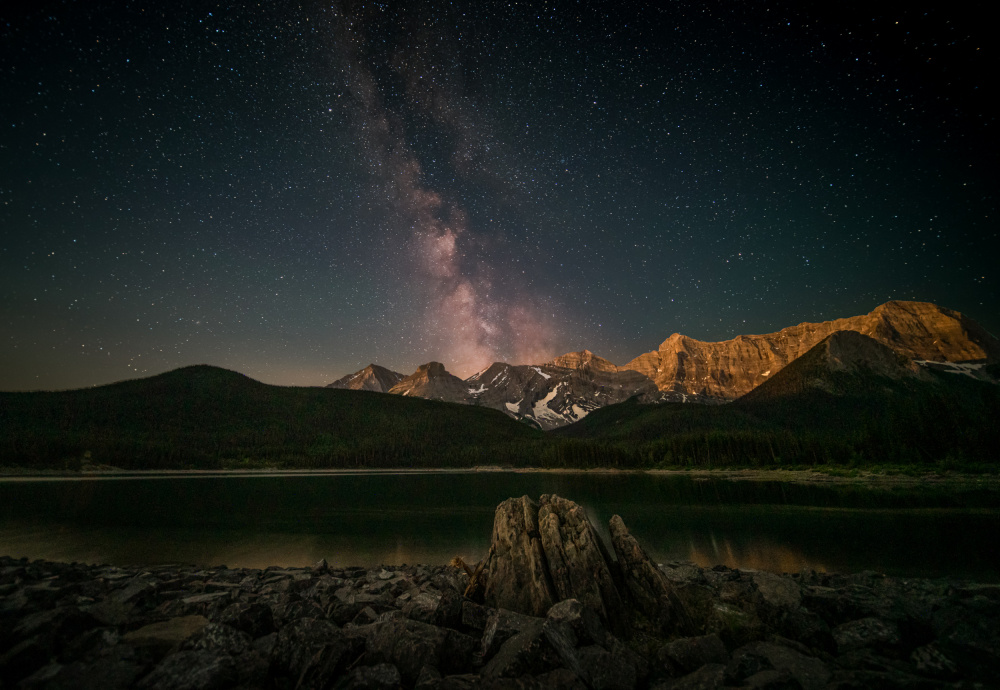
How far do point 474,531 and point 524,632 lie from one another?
3009 centimetres

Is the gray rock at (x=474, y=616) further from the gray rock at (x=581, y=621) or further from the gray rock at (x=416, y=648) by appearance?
the gray rock at (x=581, y=621)

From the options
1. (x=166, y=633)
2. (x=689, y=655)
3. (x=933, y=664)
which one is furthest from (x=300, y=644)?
(x=933, y=664)

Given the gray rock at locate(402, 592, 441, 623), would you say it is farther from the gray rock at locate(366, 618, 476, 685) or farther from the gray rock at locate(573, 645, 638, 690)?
the gray rock at locate(573, 645, 638, 690)

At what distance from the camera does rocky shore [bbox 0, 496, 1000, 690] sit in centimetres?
702

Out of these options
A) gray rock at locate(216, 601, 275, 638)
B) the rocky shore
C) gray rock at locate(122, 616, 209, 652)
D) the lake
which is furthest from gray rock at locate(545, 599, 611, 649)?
the lake

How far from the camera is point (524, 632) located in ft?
26.4

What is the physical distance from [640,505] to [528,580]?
49.2 metres

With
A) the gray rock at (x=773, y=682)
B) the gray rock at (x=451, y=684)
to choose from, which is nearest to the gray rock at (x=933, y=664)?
the gray rock at (x=773, y=682)

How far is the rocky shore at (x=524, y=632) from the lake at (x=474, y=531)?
10.9 meters

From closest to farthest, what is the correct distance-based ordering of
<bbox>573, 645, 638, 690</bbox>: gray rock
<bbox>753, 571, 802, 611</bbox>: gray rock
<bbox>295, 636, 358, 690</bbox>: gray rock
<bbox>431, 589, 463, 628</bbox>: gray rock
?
1. <bbox>295, 636, 358, 690</bbox>: gray rock
2. <bbox>573, 645, 638, 690</bbox>: gray rock
3. <bbox>431, 589, 463, 628</bbox>: gray rock
4. <bbox>753, 571, 802, 611</bbox>: gray rock

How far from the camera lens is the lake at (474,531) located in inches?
968

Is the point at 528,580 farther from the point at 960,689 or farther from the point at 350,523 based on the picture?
the point at 350,523

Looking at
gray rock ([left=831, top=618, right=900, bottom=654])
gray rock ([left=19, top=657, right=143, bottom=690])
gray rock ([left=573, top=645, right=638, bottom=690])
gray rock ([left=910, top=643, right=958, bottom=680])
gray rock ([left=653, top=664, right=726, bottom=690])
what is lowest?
gray rock ([left=831, top=618, right=900, bottom=654])

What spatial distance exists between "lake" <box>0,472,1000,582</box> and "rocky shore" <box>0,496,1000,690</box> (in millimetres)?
10935
